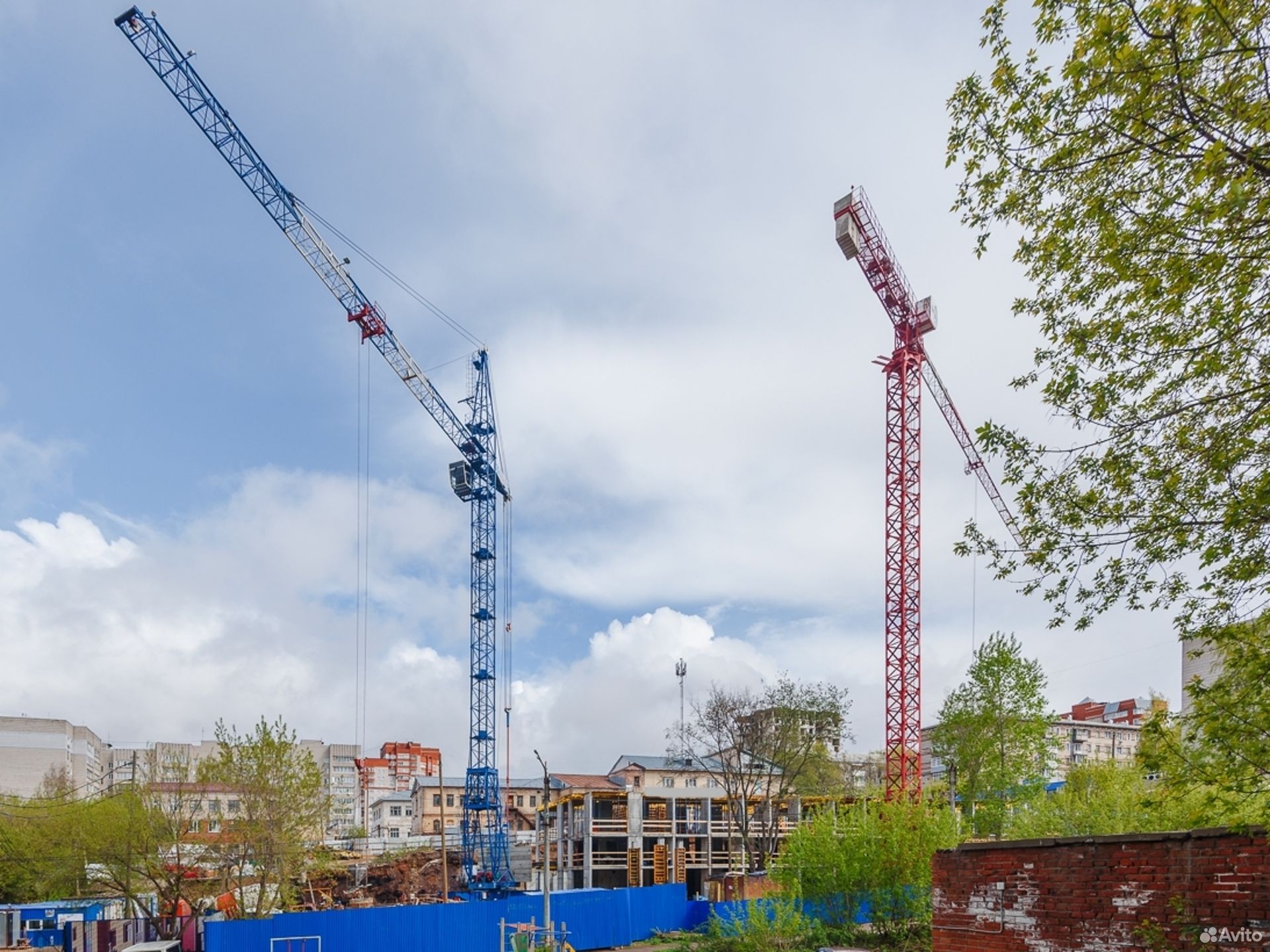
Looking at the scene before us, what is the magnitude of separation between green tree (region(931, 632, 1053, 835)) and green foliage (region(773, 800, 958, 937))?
883 inches

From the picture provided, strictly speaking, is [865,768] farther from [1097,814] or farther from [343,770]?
[343,770]

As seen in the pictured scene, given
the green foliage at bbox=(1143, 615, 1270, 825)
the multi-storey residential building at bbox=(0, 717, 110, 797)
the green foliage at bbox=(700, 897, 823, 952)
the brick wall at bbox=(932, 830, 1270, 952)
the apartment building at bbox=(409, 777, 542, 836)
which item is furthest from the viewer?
the apartment building at bbox=(409, 777, 542, 836)

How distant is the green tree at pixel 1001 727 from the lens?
49.3 meters

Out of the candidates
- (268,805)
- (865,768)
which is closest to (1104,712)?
(865,768)

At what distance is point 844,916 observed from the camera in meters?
28.5

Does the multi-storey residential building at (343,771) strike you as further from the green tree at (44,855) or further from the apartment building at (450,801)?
the green tree at (44,855)

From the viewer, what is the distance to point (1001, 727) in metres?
49.9

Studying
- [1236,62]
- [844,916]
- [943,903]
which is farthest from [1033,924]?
[844,916]

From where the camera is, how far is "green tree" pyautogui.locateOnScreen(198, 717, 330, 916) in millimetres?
33156

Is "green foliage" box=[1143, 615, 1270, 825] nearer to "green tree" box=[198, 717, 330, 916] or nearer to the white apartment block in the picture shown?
"green tree" box=[198, 717, 330, 916]

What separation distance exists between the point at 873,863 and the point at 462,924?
49.1 feet

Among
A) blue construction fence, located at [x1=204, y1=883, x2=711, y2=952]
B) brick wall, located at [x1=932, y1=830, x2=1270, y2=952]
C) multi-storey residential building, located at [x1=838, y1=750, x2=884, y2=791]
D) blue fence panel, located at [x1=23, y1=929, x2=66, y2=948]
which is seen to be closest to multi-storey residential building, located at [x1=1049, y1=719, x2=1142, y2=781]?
multi-storey residential building, located at [x1=838, y1=750, x2=884, y2=791]

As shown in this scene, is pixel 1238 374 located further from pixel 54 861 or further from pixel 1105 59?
pixel 54 861

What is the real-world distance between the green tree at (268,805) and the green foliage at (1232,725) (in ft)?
103
